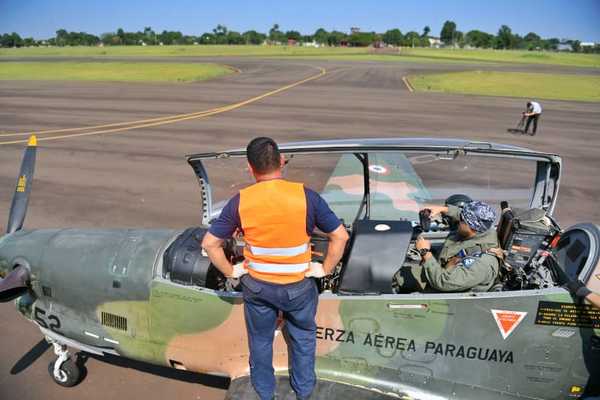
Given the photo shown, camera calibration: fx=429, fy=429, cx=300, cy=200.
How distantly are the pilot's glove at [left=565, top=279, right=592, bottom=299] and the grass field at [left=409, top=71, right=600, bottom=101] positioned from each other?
30195 mm

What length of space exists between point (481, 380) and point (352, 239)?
1346mm

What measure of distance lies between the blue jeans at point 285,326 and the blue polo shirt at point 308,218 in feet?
1.23

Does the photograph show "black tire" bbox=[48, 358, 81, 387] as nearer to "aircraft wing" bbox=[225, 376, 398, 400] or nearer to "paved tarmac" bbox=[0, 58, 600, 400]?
"paved tarmac" bbox=[0, 58, 600, 400]

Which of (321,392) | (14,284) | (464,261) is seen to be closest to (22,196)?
(14,284)

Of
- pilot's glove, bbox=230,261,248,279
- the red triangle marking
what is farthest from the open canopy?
the red triangle marking

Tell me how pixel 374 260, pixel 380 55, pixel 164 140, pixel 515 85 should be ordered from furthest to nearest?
pixel 380 55, pixel 515 85, pixel 164 140, pixel 374 260

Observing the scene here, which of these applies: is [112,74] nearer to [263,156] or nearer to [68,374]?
[68,374]

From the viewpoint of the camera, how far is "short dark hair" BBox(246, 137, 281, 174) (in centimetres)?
257

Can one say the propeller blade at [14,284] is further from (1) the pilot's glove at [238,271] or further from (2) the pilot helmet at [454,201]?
(2) the pilot helmet at [454,201]

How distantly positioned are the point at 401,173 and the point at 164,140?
11.6 m

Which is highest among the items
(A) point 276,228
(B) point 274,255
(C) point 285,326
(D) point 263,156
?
(D) point 263,156

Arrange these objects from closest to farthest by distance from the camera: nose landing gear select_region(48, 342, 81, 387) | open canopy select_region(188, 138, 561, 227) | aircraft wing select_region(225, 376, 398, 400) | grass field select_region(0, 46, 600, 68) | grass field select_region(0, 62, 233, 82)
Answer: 1. aircraft wing select_region(225, 376, 398, 400)
2. open canopy select_region(188, 138, 561, 227)
3. nose landing gear select_region(48, 342, 81, 387)
4. grass field select_region(0, 62, 233, 82)
5. grass field select_region(0, 46, 600, 68)

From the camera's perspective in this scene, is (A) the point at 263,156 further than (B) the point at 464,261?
A: No

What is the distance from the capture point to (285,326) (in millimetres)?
3037
